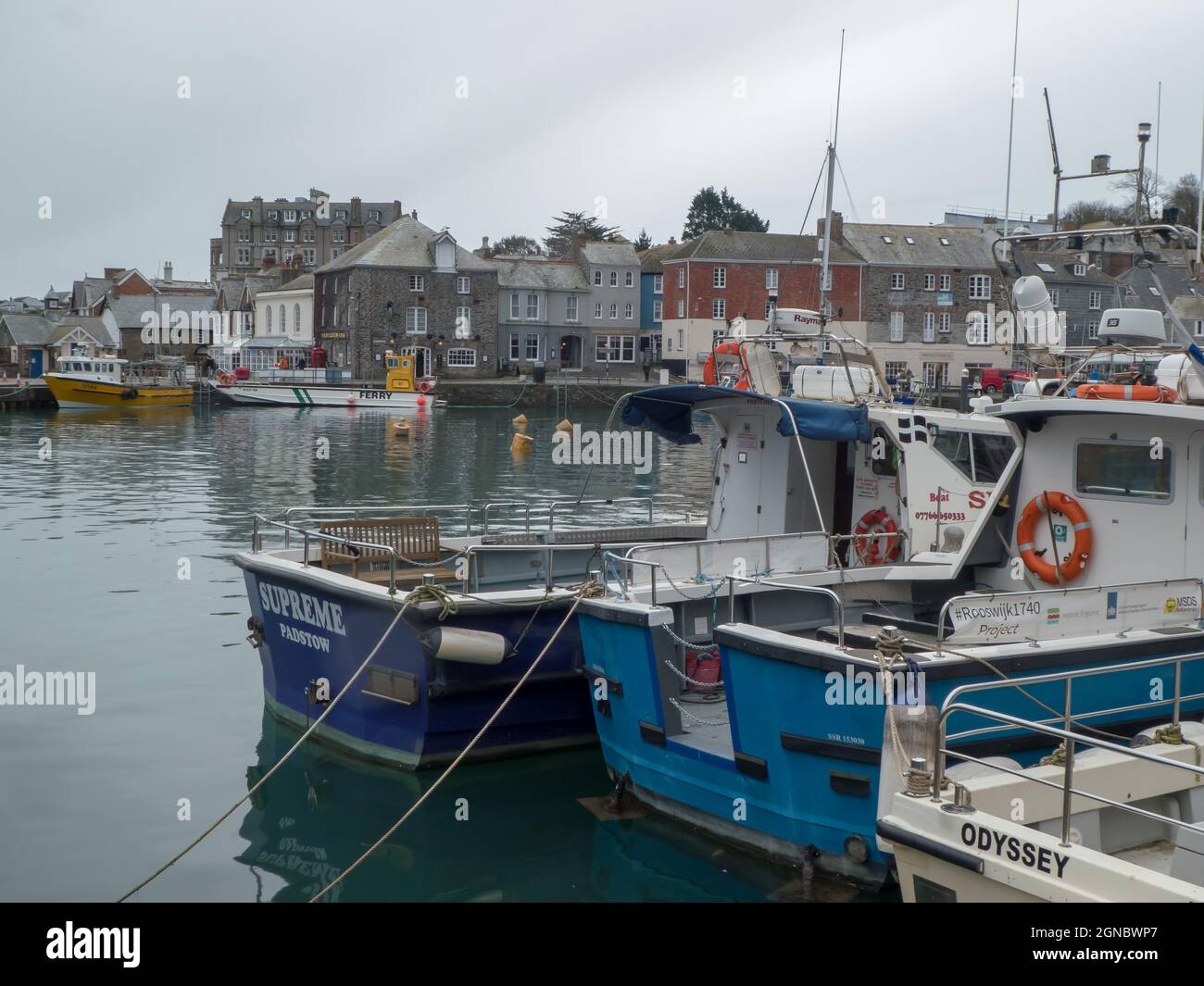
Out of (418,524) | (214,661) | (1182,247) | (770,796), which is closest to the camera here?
(770,796)

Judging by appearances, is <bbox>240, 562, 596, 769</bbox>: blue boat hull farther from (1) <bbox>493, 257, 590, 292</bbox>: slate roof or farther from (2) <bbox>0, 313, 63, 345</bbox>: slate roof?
(2) <bbox>0, 313, 63, 345</bbox>: slate roof

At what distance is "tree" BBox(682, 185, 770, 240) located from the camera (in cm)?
11494

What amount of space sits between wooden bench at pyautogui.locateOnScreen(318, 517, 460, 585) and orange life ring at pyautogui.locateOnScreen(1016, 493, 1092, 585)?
18.5 feet

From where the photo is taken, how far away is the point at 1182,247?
11.4m

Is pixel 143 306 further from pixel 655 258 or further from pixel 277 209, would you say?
pixel 277 209

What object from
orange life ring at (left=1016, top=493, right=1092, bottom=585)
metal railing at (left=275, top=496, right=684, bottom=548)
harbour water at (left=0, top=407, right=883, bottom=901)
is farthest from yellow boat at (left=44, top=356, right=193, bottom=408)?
orange life ring at (left=1016, top=493, right=1092, bottom=585)

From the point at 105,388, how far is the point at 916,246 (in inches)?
1895

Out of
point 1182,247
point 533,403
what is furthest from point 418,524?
point 533,403

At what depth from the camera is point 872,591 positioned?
1261 centimetres

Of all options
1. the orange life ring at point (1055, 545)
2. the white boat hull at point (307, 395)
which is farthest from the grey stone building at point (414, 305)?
the orange life ring at point (1055, 545)

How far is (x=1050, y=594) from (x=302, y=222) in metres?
146
